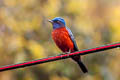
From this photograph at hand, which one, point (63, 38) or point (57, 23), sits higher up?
point (57, 23)

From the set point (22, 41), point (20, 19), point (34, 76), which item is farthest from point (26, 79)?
point (20, 19)

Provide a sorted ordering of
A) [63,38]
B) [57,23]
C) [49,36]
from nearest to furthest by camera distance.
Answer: [63,38]
[57,23]
[49,36]

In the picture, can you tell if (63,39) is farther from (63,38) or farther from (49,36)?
(49,36)

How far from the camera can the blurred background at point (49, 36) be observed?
7.43 metres

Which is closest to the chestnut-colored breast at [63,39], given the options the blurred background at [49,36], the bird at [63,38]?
the bird at [63,38]

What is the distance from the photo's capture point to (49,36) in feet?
25.4

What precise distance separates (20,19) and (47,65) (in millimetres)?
1100

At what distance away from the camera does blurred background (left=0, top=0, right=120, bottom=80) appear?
743cm

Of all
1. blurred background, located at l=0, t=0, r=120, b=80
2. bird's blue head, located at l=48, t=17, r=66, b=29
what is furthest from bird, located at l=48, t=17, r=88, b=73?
blurred background, located at l=0, t=0, r=120, b=80

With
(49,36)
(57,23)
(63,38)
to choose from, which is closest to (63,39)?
(63,38)

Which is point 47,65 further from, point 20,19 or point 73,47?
point 73,47

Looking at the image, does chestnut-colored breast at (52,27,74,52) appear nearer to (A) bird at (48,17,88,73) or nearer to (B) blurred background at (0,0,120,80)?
(A) bird at (48,17,88,73)

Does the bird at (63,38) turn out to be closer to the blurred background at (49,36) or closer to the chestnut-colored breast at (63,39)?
the chestnut-colored breast at (63,39)

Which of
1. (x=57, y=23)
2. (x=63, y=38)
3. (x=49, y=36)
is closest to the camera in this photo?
(x=63, y=38)
